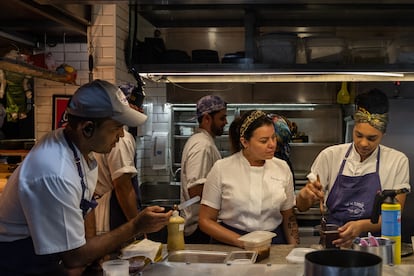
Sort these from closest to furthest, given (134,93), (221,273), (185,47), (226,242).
Answer: (221,273)
(226,242)
(134,93)
(185,47)

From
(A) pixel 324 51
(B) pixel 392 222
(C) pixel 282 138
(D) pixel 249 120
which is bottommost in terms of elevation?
(B) pixel 392 222

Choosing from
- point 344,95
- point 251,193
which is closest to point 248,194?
point 251,193

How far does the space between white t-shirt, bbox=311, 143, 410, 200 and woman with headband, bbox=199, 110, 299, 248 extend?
23 centimetres

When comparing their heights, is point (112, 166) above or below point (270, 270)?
above

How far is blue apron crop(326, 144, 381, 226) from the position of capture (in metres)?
2.89

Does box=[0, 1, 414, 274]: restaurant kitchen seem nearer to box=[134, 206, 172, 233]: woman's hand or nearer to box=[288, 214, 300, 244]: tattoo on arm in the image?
box=[288, 214, 300, 244]: tattoo on arm

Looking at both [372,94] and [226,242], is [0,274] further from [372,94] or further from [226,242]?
[372,94]

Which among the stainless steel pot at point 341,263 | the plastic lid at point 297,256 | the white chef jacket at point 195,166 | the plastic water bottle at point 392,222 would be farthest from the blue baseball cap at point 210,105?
the stainless steel pot at point 341,263

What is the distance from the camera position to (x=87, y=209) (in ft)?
7.11

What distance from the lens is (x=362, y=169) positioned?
9.79 ft

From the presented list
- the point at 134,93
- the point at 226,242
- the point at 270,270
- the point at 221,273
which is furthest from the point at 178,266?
the point at 134,93

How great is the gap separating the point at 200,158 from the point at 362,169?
1.25 meters

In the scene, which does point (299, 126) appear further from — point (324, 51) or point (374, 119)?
point (374, 119)

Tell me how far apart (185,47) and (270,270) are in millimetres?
3754
